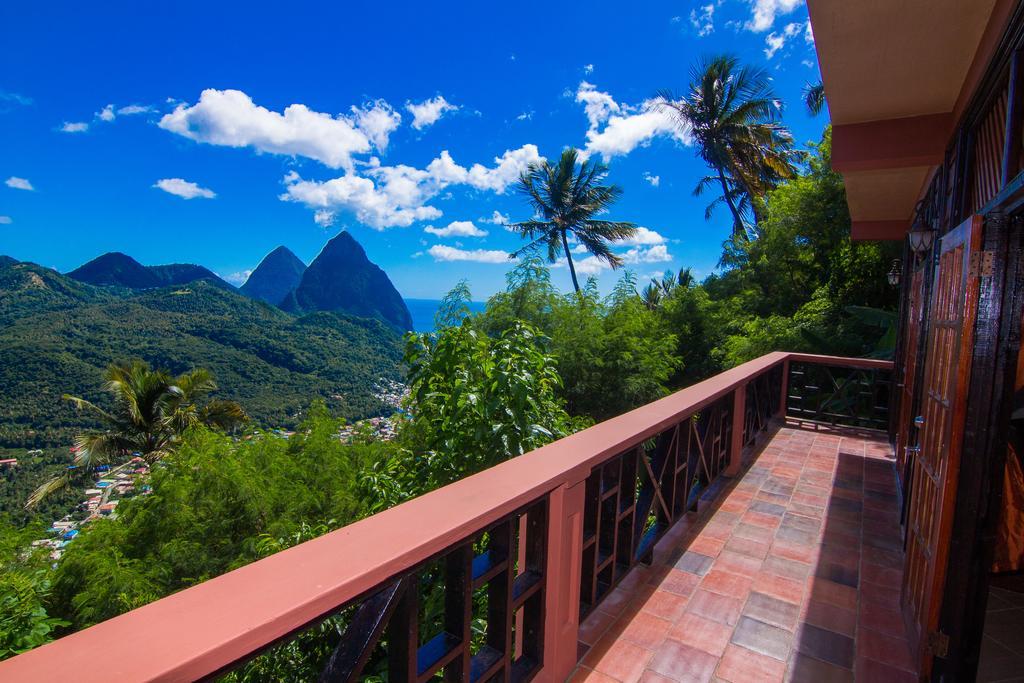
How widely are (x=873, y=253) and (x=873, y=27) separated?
1019 centimetres

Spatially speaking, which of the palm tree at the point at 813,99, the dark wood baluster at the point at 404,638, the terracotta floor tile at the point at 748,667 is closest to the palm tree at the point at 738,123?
the palm tree at the point at 813,99

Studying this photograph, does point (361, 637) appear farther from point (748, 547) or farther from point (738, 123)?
point (738, 123)

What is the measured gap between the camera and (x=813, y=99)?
18.2 metres

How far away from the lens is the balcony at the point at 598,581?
0.75 metres

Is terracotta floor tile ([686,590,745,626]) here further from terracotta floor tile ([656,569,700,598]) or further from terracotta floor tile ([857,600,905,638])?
terracotta floor tile ([857,600,905,638])

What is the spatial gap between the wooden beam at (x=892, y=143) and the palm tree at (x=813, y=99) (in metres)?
18.1

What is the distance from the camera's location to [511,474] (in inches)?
57.3

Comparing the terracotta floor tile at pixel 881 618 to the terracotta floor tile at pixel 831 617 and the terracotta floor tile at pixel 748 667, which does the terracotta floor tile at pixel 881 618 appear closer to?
the terracotta floor tile at pixel 831 617

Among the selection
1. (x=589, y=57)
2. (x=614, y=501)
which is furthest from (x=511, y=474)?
(x=589, y=57)

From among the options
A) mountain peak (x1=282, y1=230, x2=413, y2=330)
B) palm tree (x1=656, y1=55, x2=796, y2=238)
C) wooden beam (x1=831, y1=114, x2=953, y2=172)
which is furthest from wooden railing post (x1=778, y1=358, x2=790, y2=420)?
mountain peak (x1=282, y1=230, x2=413, y2=330)

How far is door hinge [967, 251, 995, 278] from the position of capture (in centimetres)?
166

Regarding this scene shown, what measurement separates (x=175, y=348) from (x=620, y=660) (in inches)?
1849

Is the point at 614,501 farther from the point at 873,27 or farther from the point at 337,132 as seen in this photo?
the point at 337,132

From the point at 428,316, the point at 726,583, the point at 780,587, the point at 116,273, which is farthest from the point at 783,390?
the point at 428,316
